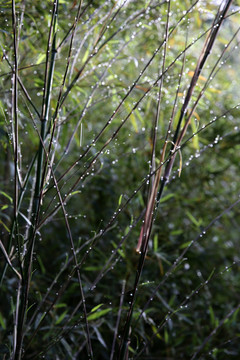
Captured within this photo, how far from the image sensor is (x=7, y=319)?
1.31m

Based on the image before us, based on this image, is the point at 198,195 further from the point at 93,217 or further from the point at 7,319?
the point at 7,319

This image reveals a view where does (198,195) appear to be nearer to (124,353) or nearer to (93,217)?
(93,217)

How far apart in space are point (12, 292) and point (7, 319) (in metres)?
0.11

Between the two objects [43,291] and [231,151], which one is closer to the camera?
[43,291]

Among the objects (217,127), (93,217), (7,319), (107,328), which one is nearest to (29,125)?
(93,217)

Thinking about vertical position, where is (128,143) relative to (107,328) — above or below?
above

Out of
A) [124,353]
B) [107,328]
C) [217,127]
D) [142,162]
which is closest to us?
[124,353]

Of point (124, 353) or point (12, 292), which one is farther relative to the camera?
point (12, 292)

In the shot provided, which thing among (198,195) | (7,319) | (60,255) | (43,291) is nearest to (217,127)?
(198,195)

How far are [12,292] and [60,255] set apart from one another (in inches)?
9.2

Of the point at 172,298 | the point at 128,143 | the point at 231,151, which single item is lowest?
the point at 172,298

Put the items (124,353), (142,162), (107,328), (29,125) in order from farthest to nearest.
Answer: (142,162), (107,328), (29,125), (124,353)

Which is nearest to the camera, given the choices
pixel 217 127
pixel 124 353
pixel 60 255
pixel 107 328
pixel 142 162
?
pixel 124 353

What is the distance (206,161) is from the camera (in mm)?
1862
